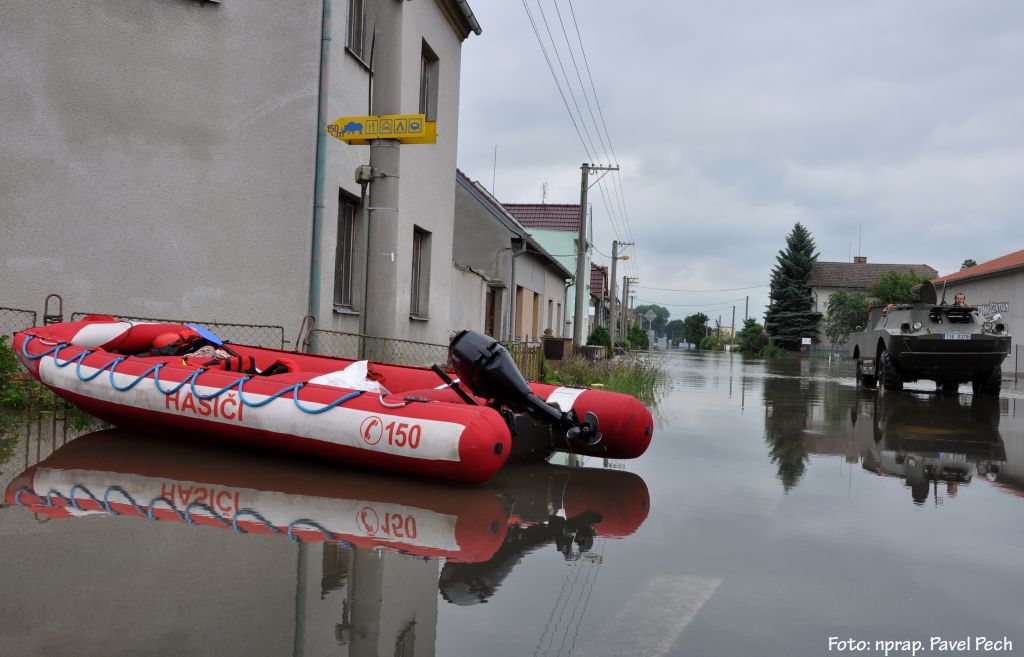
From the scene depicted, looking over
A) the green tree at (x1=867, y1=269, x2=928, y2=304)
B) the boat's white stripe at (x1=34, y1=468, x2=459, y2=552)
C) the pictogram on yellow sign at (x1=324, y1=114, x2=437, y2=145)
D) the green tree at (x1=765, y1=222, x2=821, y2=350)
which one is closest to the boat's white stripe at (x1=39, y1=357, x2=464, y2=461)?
the boat's white stripe at (x1=34, y1=468, x2=459, y2=552)

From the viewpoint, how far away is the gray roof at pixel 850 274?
231ft

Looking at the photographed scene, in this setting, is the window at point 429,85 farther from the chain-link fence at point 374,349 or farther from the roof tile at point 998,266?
the roof tile at point 998,266

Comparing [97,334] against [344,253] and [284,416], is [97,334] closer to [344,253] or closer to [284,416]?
[284,416]

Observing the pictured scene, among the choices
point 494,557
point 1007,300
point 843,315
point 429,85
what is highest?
point 429,85

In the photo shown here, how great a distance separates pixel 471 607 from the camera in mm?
3188

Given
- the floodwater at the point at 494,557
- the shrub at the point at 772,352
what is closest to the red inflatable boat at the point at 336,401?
the floodwater at the point at 494,557

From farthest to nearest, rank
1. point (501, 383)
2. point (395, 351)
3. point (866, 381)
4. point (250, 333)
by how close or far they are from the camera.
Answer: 1. point (866, 381)
2. point (395, 351)
3. point (250, 333)
4. point (501, 383)

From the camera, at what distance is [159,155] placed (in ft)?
29.8

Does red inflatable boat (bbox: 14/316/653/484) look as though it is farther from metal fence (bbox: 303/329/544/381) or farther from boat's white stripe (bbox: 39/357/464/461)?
metal fence (bbox: 303/329/544/381)

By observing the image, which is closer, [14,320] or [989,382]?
[14,320]

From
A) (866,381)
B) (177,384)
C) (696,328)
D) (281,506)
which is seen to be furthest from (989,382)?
(696,328)

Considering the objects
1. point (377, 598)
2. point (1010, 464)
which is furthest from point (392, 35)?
point (1010, 464)

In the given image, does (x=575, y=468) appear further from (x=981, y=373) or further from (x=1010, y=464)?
(x=981, y=373)

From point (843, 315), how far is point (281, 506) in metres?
59.7
